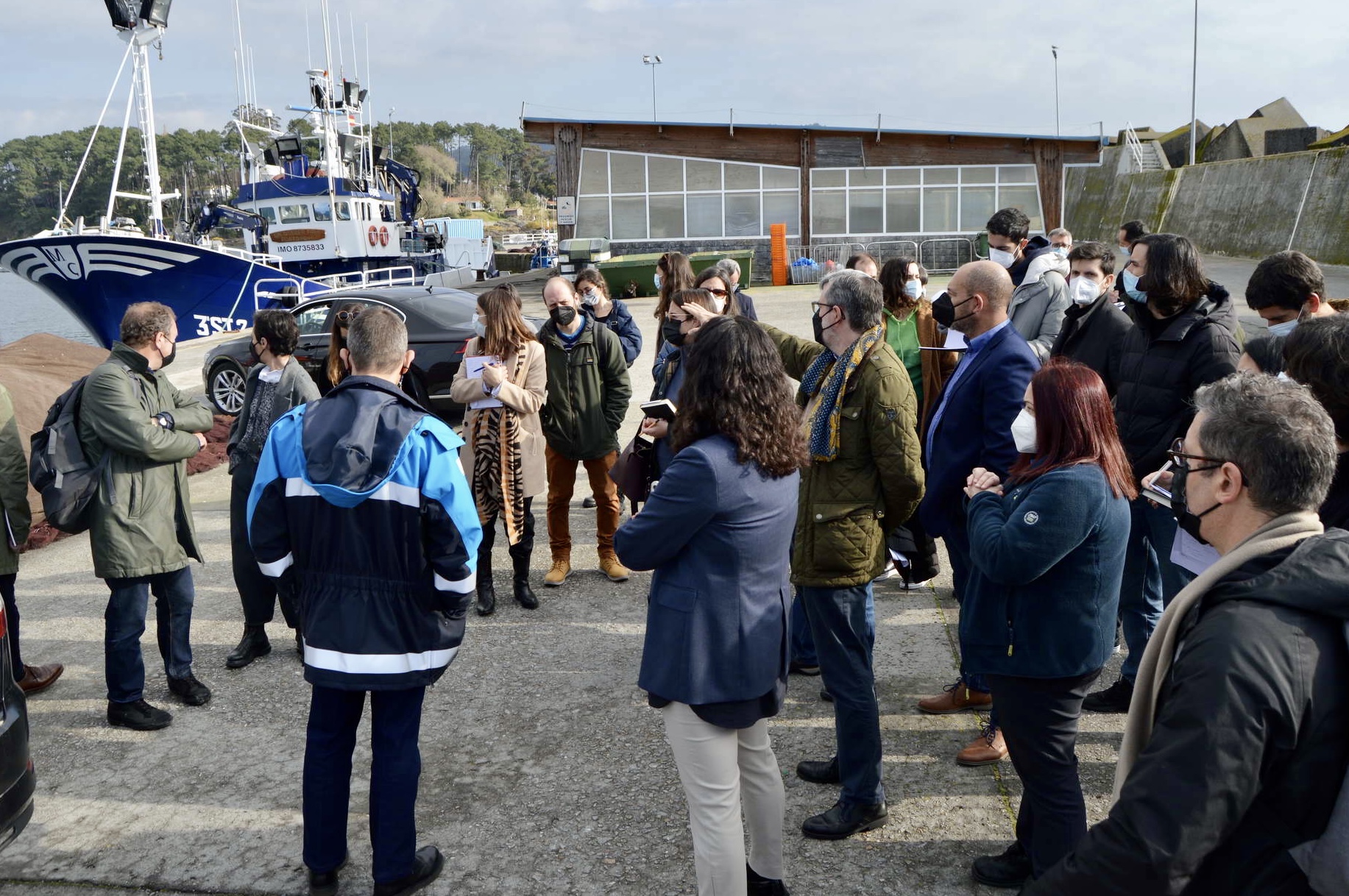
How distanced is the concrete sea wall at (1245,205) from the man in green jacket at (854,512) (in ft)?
79.6

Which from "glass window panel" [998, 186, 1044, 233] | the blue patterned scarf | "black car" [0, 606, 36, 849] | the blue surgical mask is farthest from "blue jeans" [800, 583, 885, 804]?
"glass window panel" [998, 186, 1044, 233]

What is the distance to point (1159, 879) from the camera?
4.67 ft

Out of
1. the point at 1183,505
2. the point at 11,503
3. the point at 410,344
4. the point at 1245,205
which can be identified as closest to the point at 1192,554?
the point at 1183,505

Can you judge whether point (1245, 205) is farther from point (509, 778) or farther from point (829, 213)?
point (509, 778)

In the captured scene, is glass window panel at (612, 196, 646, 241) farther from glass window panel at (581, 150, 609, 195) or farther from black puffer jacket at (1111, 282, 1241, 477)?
black puffer jacket at (1111, 282, 1241, 477)

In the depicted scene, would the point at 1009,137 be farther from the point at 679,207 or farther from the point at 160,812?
the point at 160,812

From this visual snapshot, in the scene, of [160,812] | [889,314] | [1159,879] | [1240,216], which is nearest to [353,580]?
[160,812]

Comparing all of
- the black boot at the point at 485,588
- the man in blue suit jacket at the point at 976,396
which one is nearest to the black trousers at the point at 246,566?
the black boot at the point at 485,588

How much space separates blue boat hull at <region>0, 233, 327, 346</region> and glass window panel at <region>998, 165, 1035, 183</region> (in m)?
19.0

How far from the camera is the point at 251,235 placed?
27.1 m

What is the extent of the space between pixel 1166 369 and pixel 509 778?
120 inches

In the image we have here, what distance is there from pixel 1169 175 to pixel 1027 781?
35462mm

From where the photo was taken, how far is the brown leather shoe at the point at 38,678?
4766 mm

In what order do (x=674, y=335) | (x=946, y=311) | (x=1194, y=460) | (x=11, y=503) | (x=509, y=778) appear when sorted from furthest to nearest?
1. (x=674, y=335)
2. (x=11, y=503)
3. (x=509, y=778)
4. (x=946, y=311)
5. (x=1194, y=460)
